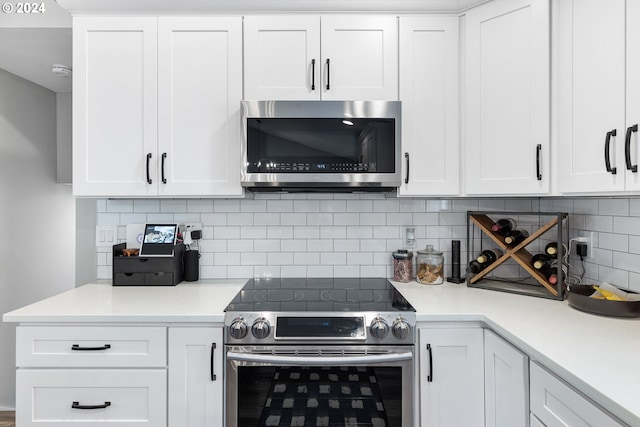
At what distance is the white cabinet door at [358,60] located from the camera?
1.90 metres

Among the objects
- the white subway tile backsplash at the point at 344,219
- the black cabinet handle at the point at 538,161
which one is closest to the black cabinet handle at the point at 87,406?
the white subway tile backsplash at the point at 344,219

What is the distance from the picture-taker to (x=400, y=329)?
4.98 feet

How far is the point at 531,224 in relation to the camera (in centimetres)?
215

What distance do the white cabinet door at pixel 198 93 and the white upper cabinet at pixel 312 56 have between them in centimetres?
9

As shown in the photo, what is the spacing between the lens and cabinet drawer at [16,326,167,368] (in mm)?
1537

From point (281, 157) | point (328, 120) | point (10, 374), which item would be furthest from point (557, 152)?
point (10, 374)

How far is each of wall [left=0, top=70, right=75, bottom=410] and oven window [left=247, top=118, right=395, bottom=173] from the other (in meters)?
2.22

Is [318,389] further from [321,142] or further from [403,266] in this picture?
[321,142]

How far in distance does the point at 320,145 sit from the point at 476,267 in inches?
41.8

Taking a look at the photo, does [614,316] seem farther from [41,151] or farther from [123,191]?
[41,151]

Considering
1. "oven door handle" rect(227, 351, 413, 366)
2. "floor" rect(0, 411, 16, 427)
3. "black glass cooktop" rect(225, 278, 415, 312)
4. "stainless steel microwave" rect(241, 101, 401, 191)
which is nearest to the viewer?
"oven door handle" rect(227, 351, 413, 366)

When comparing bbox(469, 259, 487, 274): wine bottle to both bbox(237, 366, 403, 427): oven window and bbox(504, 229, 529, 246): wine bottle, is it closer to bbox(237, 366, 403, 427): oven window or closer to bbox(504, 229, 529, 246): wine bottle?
bbox(504, 229, 529, 246): wine bottle

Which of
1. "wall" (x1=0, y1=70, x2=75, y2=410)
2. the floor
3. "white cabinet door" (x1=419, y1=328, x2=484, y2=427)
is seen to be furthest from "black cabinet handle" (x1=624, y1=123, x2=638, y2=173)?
the floor

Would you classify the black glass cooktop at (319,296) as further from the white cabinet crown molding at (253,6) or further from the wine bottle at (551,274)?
the white cabinet crown molding at (253,6)
